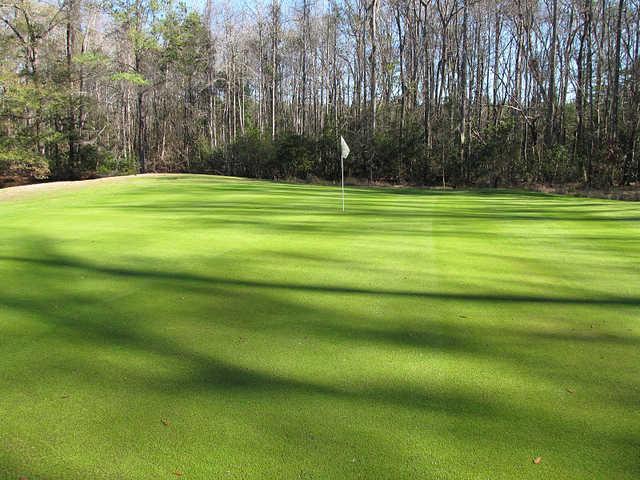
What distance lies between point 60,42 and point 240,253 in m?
36.5

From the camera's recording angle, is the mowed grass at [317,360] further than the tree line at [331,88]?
No

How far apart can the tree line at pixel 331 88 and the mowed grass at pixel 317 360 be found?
69.5 feet

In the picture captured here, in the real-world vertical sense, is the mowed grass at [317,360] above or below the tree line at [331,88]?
below

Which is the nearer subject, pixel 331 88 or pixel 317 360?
pixel 317 360

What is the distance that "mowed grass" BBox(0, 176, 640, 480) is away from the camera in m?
2.35

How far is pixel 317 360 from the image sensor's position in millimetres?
3369

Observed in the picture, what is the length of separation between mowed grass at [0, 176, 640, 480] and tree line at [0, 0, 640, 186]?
69.5ft

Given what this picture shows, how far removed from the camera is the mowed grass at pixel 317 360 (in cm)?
235

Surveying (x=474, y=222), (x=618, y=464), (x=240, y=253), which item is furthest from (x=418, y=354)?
(x=474, y=222)

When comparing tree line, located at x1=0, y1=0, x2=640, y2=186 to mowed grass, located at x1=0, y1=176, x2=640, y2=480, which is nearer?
mowed grass, located at x1=0, y1=176, x2=640, y2=480

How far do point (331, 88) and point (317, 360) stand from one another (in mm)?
40433

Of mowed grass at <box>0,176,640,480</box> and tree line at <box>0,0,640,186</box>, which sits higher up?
tree line at <box>0,0,640,186</box>

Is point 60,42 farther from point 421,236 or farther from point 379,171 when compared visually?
point 421,236

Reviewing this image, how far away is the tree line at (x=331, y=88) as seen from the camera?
27.1m
